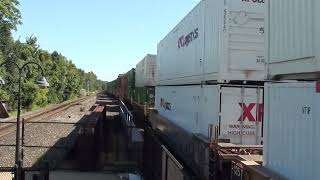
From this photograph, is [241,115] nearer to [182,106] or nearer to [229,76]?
[229,76]

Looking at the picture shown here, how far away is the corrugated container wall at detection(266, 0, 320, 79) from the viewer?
5.74 m

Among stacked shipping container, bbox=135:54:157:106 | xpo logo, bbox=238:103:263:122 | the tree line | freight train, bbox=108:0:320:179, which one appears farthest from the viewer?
the tree line

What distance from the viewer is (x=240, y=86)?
1043cm

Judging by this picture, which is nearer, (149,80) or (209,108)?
(209,108)

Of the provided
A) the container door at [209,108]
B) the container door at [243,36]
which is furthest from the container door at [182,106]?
the container door at [243,36]

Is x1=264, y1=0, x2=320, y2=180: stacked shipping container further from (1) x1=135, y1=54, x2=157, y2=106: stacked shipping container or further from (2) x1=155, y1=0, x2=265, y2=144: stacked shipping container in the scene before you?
(1) x1=135, y1=54, x2=157, y2=106: stacked shipping container

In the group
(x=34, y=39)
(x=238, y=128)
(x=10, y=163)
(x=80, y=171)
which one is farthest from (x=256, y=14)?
(x=34, y=39)

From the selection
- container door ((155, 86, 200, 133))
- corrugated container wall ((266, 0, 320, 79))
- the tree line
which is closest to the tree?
the tree line

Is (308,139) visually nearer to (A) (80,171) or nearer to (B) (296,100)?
(B) (296,100)

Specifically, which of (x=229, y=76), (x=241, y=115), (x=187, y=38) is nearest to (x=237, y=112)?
(x=241, y=115)

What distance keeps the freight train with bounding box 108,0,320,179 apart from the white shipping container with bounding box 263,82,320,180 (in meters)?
0.01

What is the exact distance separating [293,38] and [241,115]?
4305 millimetres

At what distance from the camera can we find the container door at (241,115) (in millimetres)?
10375

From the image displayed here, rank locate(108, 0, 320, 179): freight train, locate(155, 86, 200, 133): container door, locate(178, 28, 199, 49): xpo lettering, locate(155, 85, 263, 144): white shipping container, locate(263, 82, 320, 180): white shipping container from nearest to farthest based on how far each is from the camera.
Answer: locate(263, 82, 320, 180): white shipping container < locate(108, 0, 320, 179): freight train < locate(155, 85, 263, 144): white shipping container < locate(155, 86, 200, 133): container door < locate(178, 28, 199, 49): xpo lettering
